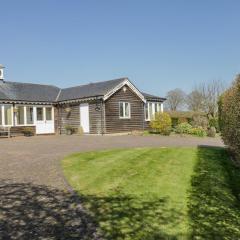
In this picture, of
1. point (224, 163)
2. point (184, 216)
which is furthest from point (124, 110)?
point (184, 216)

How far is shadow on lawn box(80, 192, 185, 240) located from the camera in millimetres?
6511

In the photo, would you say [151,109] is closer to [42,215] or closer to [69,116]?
[69,116]

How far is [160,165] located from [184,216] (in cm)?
542

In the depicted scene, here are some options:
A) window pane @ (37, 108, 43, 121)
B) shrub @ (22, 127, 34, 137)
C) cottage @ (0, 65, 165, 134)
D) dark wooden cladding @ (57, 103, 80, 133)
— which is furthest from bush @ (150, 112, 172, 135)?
shrub @ (22, 127, 34, 137)

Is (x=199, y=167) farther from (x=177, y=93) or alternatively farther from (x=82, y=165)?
(x=177, y=93)

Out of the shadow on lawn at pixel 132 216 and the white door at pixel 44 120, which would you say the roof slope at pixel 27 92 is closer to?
the white door at pixel 44 120

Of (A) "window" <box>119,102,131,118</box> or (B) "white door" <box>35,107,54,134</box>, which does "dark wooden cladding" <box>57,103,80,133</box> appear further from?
(A) "window" <box>119,102,131,118</box>

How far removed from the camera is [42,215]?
7.44 meters

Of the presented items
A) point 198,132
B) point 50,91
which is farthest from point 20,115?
point 198,132

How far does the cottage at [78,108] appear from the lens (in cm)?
3338

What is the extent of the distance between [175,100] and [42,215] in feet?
228

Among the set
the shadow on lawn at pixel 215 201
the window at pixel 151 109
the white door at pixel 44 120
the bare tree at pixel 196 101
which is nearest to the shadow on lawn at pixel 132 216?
the shadow on lawn at pixel 215 201

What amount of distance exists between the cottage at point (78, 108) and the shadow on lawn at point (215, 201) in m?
20.5

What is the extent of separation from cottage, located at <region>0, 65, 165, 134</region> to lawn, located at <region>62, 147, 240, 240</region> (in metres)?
19.0
